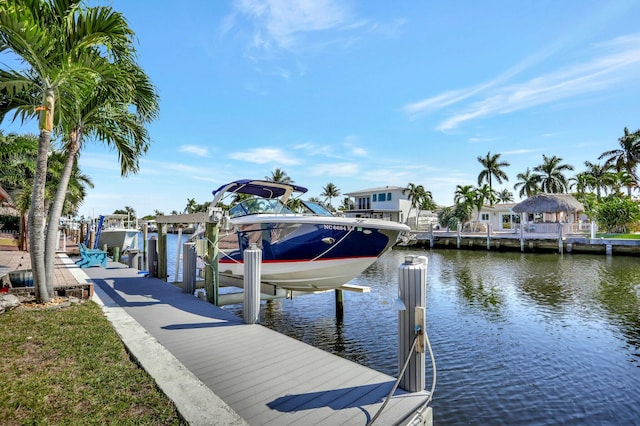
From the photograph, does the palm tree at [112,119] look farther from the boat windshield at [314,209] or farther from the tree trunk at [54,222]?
the boat windshield at [314,209]

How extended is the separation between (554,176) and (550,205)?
27.9 m

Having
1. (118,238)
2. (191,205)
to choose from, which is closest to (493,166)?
(118,238)

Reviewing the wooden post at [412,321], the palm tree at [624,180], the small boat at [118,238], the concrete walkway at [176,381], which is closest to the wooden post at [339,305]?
the concrete walkway at [176,381]

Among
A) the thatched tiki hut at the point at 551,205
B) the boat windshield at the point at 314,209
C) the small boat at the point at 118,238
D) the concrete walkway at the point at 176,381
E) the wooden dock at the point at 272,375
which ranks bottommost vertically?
the wooden dock at the point at 272,375

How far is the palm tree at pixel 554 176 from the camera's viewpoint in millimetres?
60156

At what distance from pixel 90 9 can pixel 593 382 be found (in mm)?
11620

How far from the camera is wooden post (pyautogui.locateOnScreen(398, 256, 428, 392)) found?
376 cm

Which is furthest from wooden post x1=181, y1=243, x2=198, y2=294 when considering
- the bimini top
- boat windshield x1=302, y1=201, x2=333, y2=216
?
boat windshield x1=302, y1=201, x2=333, y2=216

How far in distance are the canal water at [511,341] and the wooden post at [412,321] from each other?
246 millimetres

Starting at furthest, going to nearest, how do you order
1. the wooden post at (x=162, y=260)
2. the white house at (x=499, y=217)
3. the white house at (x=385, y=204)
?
the white house at (x=499, y=217)
the white house at (x=385, y=204)
the wooden post at (x=162, y=260)

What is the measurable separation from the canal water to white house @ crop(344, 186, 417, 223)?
1296 inches

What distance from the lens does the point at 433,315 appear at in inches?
459

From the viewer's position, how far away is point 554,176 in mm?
60812

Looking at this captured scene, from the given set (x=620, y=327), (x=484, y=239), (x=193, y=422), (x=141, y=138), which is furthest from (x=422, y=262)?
(x=484, y=239)
